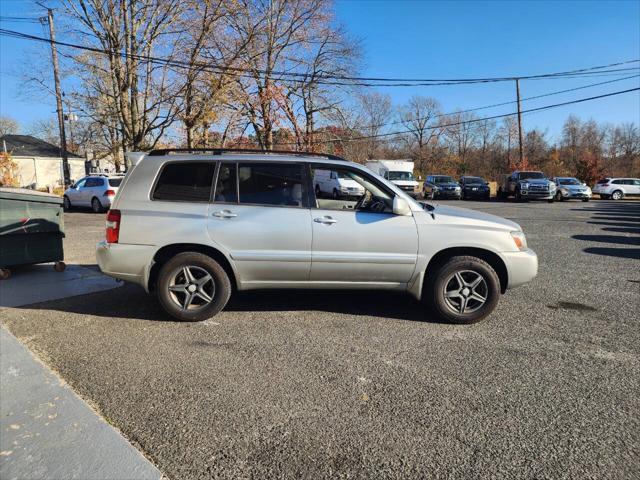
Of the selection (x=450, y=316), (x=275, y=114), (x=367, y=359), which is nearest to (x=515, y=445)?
(x=367, y=359)

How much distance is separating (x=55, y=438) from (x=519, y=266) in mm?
4330

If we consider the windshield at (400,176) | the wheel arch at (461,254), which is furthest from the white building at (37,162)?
the wheel arch at (461,254)

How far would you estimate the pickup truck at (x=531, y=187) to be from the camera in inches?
1081

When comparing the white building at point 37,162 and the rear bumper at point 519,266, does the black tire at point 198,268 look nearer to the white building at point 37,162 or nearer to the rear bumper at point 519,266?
the rear bumper at point 519,266

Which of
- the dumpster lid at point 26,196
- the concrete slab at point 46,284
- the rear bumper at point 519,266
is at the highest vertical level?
the dumpster lid at point 26,196

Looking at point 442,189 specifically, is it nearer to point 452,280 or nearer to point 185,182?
point 452,280

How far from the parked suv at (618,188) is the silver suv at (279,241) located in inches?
1332

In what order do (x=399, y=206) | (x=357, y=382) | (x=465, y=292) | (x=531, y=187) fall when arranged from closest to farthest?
(x=357, y=382) → (x=399, y=206) → (x=465, y=292) → (x=531, y=187)

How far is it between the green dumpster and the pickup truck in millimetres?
27334

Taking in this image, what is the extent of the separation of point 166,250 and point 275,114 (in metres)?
25.6

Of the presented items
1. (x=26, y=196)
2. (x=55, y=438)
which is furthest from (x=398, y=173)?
(x=55, y=438)

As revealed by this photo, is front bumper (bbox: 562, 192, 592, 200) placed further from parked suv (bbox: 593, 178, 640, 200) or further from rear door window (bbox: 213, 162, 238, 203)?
rear door window (bbox: 213, 162, 238, 203)

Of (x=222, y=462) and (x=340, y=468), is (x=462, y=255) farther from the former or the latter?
(x=222, y=462)

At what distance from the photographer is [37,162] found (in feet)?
146
